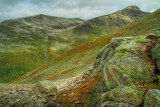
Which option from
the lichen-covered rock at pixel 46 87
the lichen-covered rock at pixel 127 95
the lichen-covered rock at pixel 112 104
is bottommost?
the lichen-covered rock at pixel 46 87

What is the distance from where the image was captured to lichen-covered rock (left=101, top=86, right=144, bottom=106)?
8.34 meters

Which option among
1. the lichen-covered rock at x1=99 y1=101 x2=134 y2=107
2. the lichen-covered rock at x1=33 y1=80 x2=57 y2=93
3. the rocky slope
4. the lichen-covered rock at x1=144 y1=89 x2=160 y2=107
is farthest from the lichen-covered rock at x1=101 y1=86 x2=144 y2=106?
the lichen-covered rock at x1=33 y1=80 x2=57 y2=93

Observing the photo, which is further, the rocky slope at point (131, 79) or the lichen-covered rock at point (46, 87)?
the lichen-covered rock at point (46, 87)

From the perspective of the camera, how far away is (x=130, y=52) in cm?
1294

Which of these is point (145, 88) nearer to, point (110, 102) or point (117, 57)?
point (110, 102)

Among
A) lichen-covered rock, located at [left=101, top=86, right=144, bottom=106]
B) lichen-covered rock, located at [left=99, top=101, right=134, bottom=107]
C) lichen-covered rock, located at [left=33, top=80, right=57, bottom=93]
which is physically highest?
lichen-covered rock, located at [left=101, top=86, right=144, bottom=106]

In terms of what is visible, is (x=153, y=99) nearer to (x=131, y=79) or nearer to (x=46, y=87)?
(x=131, y=79)

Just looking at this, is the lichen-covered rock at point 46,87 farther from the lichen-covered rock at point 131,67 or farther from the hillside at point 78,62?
the hillside at point 78,62

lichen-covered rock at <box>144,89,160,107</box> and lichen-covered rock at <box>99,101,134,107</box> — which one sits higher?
lichen-covered rock at <box>144,89,160,107</box>

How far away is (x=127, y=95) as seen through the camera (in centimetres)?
872

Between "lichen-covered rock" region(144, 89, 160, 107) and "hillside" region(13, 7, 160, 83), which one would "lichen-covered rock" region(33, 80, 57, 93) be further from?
"lichen-covered rock" region(144, 89, 160, 107)

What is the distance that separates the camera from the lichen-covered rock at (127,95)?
8.34 meters

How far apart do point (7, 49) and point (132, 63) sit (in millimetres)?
226657

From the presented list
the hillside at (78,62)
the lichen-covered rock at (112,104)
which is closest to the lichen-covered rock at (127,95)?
the lichen-covered rock at (112,104)
